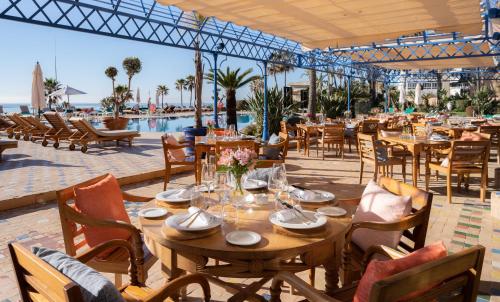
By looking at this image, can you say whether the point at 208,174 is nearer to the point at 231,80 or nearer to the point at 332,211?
the point at 332,211

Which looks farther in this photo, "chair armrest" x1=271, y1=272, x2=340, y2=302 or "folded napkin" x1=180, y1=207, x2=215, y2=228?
"folded napkin" x1=180, y1=207, x2=215, y2=228

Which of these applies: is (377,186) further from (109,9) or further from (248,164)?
(109,9)

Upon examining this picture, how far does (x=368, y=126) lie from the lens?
33.2 ft

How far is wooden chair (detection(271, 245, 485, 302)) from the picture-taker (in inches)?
44.7

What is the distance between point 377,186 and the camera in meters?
2.58

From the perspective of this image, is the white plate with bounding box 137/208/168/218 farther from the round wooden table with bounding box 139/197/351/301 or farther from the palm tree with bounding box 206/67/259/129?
the palm tree with bounding box 206/67/259/129

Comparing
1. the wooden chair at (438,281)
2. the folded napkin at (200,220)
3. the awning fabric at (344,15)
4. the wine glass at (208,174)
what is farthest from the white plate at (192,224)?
the awning fabric at (344,15)

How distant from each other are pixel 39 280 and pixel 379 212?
1.93m

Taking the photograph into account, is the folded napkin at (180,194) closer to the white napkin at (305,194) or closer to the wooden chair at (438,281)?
the white napkin at (305,194)

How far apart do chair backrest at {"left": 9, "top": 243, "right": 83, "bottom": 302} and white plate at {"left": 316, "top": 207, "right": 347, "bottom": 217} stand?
4.65ft

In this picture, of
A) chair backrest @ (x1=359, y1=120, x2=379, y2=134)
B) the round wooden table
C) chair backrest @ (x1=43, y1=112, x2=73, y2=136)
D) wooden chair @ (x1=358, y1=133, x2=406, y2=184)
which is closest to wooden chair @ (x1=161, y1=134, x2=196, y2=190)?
wooden chair @ (x1=358, y1=133, x2=406, y2=184)

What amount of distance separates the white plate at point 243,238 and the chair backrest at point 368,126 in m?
8.69

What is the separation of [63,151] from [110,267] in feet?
29.7

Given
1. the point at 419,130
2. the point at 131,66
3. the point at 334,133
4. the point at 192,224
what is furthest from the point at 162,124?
the point at 192,224
